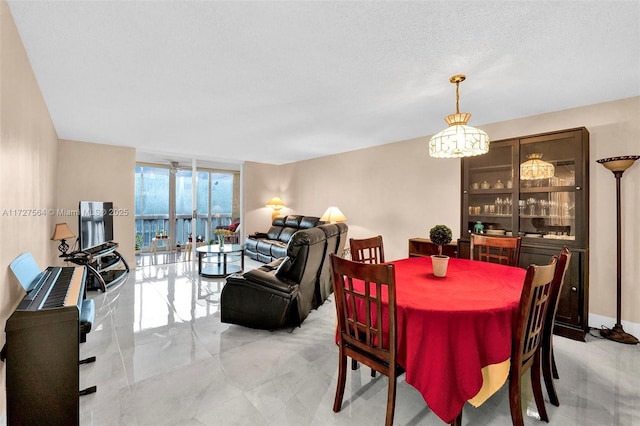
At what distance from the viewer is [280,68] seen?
232 centimetres

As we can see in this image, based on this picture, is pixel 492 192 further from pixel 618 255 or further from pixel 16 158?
pixel 16 158

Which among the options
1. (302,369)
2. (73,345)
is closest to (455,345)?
(302,369)

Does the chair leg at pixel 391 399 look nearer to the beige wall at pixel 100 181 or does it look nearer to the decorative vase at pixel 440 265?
the decorative vase at pixel 440 265

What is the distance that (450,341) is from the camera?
4.60 feet

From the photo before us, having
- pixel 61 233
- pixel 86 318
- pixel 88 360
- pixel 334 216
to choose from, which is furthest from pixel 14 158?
pixel 334 216

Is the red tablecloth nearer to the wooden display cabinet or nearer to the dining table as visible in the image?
the dining table

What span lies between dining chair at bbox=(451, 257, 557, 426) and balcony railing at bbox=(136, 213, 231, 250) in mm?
7008

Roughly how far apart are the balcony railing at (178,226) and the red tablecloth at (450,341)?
6.69 meters

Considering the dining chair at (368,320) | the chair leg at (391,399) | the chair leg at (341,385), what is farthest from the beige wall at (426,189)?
the chair leg at (341,385)

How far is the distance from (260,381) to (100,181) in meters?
5.01

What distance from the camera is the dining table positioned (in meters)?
1.39

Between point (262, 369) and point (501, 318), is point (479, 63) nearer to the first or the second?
point (501, 318)

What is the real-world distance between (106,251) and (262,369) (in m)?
3.55

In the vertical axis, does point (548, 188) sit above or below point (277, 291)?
above
